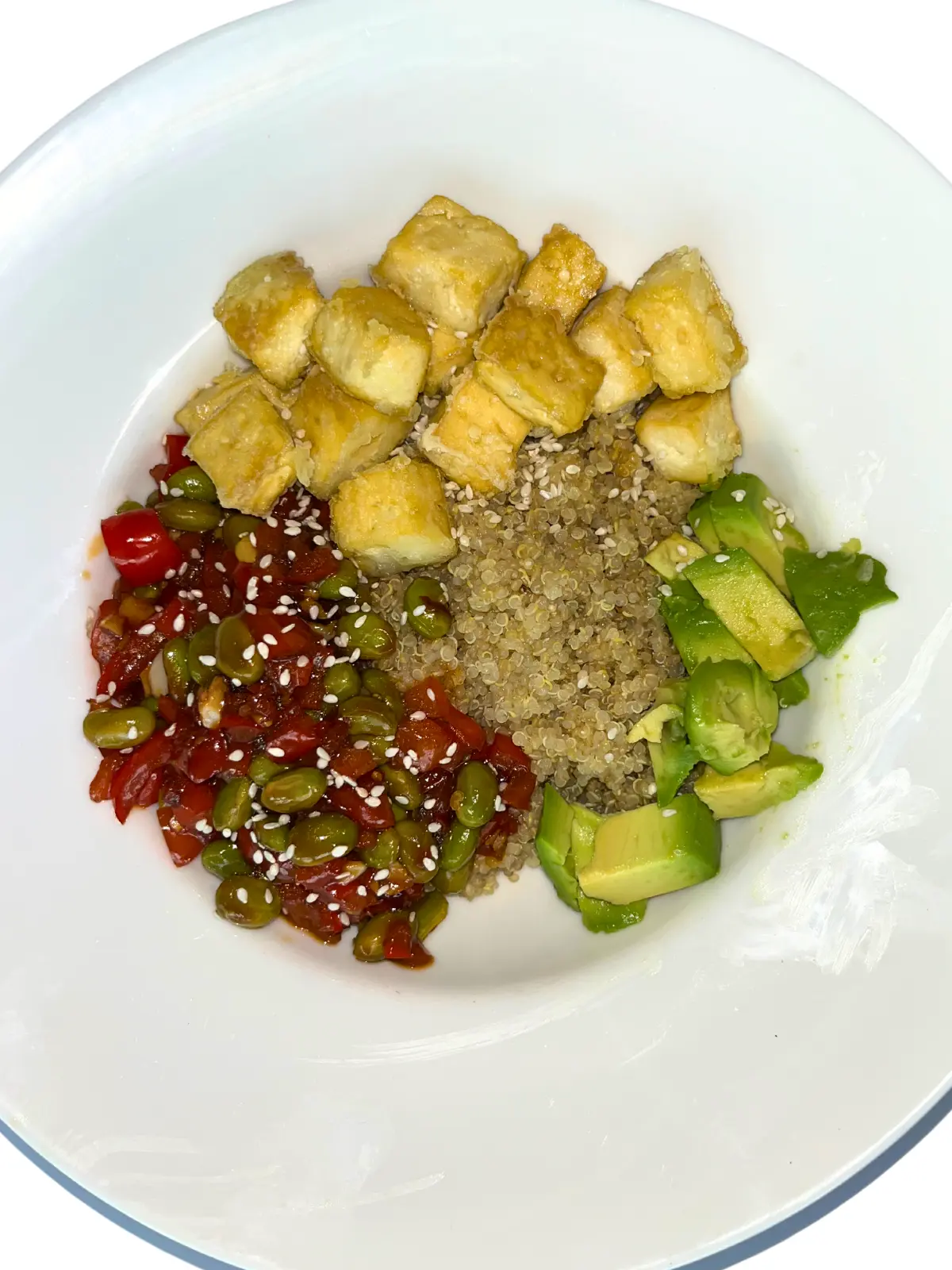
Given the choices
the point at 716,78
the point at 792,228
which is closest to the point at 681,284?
the point at 792,228

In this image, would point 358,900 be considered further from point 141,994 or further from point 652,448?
point 652,448

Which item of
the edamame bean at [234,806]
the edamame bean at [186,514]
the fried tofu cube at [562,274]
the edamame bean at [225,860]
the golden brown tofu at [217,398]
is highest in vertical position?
the fried tofu cube at [562,274]

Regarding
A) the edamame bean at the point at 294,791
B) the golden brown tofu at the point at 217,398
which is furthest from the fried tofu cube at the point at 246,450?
the edamame bean at the point at 294,791

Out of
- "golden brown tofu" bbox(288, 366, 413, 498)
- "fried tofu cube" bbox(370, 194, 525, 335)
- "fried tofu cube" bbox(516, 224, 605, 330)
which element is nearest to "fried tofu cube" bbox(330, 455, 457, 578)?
"golden brown tofu" bbox(288, 366, 413, 498)

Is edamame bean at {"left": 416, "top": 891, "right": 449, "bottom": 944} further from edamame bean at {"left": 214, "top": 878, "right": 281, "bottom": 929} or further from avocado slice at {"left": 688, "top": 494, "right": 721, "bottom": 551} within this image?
avocado slice at {"left": 688, "top": 494, "right": 721, "bottom": 551}

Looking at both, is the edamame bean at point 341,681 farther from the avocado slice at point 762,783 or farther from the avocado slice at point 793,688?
the avocado slice at point 793,688

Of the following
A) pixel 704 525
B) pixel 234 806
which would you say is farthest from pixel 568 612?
pixel 234 806
